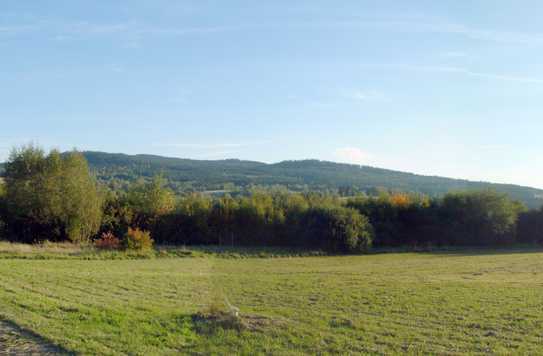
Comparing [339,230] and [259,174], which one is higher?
[259,174]

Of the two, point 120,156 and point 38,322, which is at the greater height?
point 120,156

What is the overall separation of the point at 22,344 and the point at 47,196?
137 feet

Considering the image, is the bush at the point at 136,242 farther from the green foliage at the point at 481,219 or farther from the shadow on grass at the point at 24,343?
the green foliage at the point at 481,219

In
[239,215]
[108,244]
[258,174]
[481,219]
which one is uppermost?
[258,174]

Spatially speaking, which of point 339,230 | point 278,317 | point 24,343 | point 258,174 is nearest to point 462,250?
point 339,230

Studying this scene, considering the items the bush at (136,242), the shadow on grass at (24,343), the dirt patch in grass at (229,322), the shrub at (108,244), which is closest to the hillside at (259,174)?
the shrub at (108,244)

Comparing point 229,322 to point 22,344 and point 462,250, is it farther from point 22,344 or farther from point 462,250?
point 462,250

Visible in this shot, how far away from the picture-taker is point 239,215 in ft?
198

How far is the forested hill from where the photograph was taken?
12719 centimetres

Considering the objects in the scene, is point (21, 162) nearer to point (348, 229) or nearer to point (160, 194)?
point (160, 194)

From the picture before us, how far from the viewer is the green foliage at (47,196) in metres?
48.3

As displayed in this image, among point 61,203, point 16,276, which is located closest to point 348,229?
point 61,203

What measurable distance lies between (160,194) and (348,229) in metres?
23.5

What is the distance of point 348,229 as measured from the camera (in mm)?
56406
